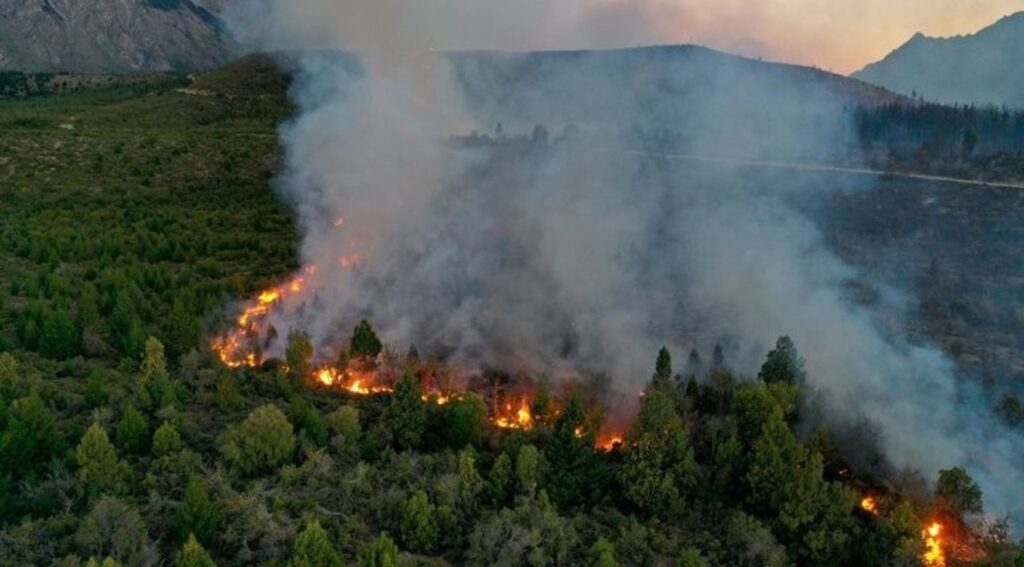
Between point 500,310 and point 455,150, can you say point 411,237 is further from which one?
point 455,150

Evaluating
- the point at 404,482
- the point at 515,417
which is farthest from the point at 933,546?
the point at 404,482

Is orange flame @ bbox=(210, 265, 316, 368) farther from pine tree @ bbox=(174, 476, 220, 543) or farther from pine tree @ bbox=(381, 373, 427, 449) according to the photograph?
pine tree @ bbox=(174, 476, 220, 543)

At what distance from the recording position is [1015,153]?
8888 centimetres

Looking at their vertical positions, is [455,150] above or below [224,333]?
above

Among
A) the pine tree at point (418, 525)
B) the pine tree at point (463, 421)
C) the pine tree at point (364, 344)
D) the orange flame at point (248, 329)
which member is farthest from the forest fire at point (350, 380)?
the pine tree at point (418, 525)

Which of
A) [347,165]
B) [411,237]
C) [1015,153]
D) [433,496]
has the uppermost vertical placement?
[1015,153]

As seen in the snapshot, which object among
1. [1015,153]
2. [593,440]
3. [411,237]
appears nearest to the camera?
[593,440]

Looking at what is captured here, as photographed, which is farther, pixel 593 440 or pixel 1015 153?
pixel 1015 153

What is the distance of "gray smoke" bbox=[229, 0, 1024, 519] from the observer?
146ft

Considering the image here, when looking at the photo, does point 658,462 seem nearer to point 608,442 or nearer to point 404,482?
point 608,442

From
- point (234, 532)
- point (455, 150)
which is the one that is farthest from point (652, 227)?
point (234, 532)

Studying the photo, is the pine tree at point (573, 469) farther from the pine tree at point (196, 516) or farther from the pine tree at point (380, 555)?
the pine tree at point (196, 516)

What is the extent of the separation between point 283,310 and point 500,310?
13.4m

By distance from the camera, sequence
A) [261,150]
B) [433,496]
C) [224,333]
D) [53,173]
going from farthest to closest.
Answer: [261,150]
[53,173]
[224,333]
[433,496]
